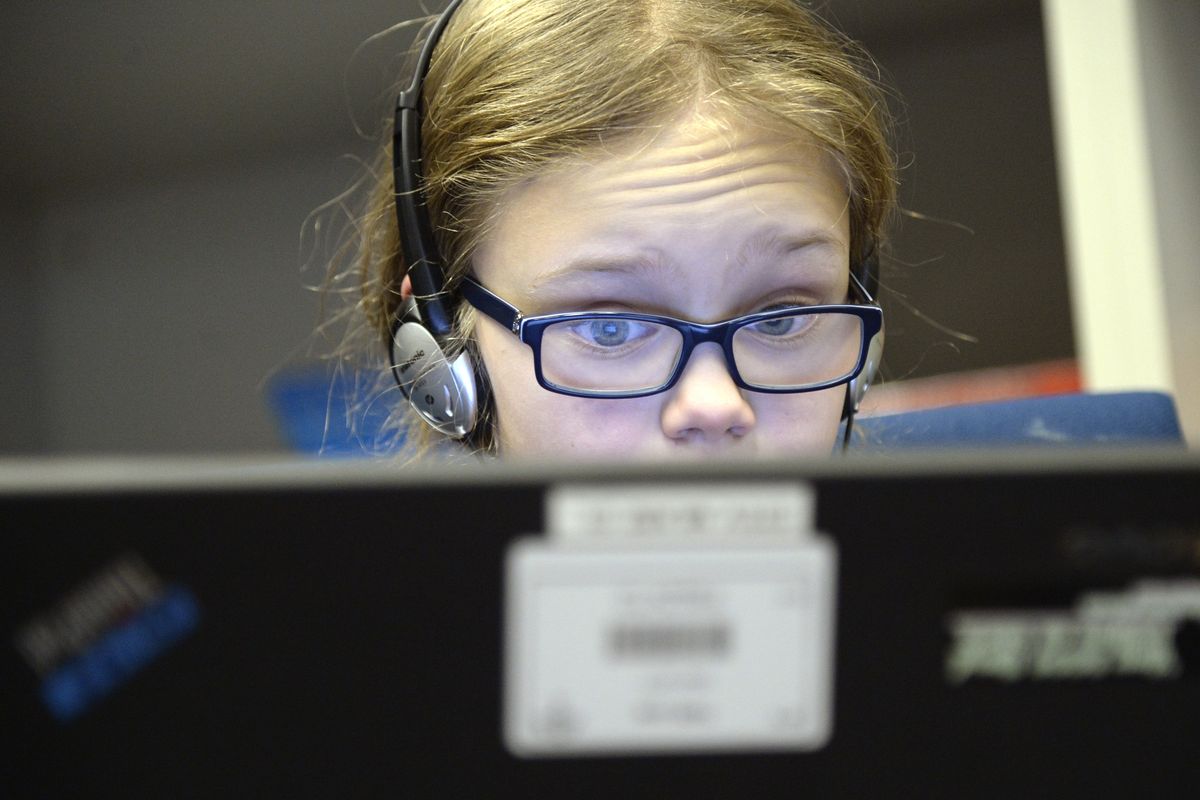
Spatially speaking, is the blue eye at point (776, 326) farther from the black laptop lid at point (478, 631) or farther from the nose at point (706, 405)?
the black laptop lid at point (478, 631)

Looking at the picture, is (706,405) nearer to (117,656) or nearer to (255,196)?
(117,656)

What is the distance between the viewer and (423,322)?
1.00 m

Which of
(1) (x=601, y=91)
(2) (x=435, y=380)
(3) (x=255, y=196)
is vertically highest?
(3) (x=255, y=196)

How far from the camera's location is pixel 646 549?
0.30m

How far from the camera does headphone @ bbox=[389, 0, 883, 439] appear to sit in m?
0.98

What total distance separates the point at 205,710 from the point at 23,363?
19.2 ft

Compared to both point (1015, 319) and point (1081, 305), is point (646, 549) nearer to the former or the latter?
point (1081, 305)

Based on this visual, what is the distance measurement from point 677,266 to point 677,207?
58 millimetres

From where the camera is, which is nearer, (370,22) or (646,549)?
(646,549)

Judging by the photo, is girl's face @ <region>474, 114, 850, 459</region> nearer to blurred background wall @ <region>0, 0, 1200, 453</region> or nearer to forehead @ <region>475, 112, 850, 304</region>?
forehead @ <region>475, 112, 850, 304</region>

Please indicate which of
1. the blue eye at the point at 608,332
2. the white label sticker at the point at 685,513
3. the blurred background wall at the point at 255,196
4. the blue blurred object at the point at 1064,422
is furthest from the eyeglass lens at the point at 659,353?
the blurred background wall at the point at 255,196

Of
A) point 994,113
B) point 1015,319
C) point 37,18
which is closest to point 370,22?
point 37,18

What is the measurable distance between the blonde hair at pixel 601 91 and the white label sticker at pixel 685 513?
0.73m

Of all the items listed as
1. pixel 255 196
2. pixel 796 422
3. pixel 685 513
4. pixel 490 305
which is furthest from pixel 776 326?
pixel 255 196
